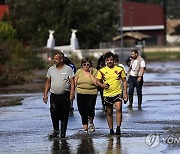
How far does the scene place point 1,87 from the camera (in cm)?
3055

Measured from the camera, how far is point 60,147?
40.7ft

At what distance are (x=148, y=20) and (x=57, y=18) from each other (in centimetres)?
5395

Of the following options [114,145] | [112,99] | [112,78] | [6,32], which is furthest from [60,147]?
[6,32]

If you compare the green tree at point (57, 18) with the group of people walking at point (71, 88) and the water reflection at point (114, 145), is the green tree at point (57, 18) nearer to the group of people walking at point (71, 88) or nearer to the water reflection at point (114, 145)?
the group of people walking at point (71, 88)

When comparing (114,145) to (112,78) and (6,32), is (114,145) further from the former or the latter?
(6,32)

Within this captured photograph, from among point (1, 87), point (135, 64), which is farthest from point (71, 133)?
point (1, 87)

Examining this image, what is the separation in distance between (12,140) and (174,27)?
129673 mm

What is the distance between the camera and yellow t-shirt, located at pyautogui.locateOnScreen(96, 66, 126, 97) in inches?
547

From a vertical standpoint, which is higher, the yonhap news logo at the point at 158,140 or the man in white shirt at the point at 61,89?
the man in white shirt at the point at 61,89

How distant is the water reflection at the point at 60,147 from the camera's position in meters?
11.9

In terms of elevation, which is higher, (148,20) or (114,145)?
(148,20)

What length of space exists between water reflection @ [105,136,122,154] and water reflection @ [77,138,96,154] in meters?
0.30

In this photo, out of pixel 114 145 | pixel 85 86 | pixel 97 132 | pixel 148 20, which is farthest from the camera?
pixel 148 20

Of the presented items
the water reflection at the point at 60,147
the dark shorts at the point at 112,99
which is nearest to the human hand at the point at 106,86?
the dark shorts at the point at 112,99
